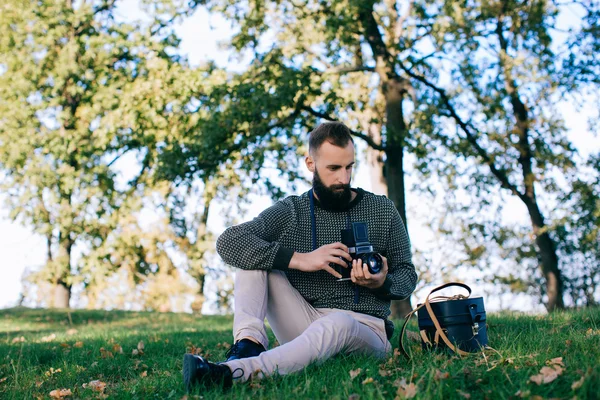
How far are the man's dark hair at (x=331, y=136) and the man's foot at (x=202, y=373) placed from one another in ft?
5.20

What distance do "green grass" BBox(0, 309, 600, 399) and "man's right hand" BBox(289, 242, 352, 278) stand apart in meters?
0.54

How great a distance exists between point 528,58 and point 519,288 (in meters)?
9.35

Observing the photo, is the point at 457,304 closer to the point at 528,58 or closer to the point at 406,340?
the point at 406,340

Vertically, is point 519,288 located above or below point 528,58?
below

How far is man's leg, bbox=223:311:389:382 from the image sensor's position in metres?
3.45

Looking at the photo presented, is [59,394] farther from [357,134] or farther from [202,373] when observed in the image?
[357,134]

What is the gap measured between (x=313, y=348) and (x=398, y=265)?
40.7 inches

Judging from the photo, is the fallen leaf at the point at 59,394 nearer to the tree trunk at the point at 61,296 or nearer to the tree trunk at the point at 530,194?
the tree trunk at the point at 530,194

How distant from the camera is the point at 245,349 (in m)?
3.69

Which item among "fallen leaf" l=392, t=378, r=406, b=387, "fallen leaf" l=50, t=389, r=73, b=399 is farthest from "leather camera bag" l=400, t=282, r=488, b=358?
"fallen leaf" l=50, t=389, r=73, b=399

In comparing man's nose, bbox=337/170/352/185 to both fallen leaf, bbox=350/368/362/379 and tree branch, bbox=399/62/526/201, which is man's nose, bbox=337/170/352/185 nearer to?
fallen leaf, bbox=350/368/362/379

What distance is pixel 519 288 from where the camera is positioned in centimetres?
2188

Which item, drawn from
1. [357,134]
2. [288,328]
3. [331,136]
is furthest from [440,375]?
[357,134]

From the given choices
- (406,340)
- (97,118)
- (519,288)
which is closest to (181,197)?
(97,118)
